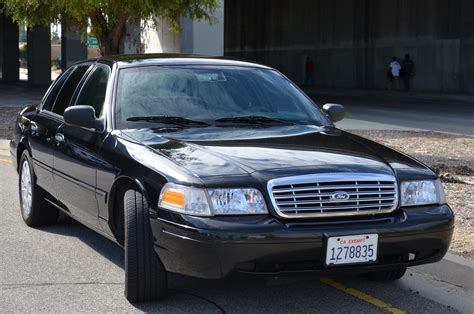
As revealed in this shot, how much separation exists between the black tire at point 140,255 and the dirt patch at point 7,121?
11704 millimetres

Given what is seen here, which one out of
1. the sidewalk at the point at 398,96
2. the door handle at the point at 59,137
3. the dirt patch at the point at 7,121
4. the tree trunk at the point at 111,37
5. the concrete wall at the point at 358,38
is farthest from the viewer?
the concrete wall at the point at 358,38

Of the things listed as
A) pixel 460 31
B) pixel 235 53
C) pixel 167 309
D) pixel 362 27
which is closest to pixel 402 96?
pixel 460 31

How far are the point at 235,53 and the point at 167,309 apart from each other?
4806 centimetres

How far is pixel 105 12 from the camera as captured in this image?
55.2 feet

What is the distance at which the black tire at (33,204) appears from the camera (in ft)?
23.3

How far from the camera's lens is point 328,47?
44.1 metres

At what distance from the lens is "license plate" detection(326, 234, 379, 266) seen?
4.50 meters

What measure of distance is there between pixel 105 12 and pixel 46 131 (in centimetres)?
1047

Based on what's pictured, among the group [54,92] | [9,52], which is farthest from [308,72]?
[54,92]

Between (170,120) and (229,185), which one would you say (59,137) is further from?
(229,185)

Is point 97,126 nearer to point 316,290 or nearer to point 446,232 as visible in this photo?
point 316,290

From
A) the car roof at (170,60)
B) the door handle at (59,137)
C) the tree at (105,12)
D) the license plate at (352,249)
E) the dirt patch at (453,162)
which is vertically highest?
the tree at (105,12)

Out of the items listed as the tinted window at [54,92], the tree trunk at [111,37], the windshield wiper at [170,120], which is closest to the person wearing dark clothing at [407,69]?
the tree trunk at [111,37]

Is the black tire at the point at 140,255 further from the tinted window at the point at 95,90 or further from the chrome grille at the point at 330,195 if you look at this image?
the tinted window at the point at 95,90
